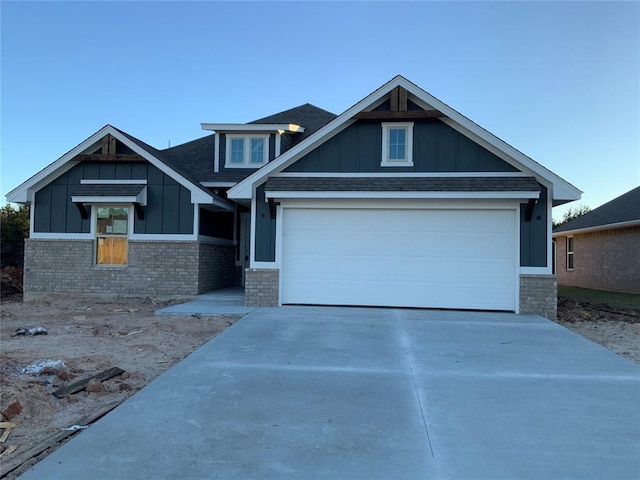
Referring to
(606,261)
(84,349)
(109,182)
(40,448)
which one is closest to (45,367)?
(84,349)

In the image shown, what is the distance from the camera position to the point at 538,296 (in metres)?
10.9

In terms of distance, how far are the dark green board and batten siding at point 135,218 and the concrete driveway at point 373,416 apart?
7121mm

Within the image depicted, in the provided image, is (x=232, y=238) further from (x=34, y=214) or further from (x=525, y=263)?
(x=525, y=263)

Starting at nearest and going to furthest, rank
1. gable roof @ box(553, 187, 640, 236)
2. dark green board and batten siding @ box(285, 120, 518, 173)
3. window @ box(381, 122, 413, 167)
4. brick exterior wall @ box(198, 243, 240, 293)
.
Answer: dark green board and batten siding @ box(285, 120, 518, 173), window @ box(381, 122, 413, 167), brick exterior wall @ box(198, 243, 240, 293), gable roof @ box(553, 187, 640, 236)

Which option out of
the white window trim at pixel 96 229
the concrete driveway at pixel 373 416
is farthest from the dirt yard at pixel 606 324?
the white window trim at pixel 96 229

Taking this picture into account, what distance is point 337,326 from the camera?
9.14 m

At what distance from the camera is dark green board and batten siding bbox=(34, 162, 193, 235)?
45.6 ft

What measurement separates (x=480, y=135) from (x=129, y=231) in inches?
403

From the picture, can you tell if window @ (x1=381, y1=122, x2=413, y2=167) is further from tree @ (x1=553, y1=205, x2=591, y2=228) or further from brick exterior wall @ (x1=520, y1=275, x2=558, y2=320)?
tree @ (x1=553, y1=205, x2=591, y2=228)

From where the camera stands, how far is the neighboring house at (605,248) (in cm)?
1875

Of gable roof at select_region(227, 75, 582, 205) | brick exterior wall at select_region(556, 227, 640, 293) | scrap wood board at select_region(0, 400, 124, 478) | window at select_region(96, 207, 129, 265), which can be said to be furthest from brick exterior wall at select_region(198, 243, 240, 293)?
brick exterior wall at select_region(556, 227, 640, 293)

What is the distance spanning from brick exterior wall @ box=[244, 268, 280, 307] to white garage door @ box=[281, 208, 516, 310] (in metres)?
0.24

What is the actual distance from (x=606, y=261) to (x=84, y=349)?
70.0ft

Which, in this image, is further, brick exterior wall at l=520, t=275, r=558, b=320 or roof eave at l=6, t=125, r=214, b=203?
roof eave at l=6, t=125, r=214, b=203
